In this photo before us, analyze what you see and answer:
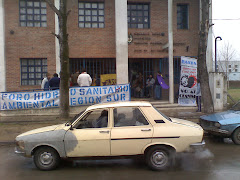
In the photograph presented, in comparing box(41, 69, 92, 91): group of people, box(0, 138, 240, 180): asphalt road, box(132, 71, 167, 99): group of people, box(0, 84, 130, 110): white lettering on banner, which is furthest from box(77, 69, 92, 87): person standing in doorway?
box(0, 138, 240, 180): asphalt road

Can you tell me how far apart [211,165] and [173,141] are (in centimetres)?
118

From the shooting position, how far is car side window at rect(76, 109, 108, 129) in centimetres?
525

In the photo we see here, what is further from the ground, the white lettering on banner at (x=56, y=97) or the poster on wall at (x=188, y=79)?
the poster on wall at (x=188, y=79)

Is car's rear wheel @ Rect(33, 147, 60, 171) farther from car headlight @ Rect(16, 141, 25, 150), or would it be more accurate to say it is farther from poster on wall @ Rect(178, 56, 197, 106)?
poster on wall @ Rect(178, 56, 197, 106)

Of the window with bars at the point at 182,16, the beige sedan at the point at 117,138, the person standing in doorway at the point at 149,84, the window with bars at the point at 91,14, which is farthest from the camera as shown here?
the window with bars at the point at 182,16

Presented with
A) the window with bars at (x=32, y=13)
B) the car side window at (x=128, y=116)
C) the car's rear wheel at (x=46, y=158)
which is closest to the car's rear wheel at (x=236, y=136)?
the car side window at (x=128, y=116)

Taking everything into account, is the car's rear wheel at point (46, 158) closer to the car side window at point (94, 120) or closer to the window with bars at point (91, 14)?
the car side window at point (94, 120)

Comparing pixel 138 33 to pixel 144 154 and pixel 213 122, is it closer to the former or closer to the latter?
pixel 213 122

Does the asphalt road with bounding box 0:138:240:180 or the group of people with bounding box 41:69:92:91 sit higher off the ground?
the group of people with bounding box 41:69:92:91

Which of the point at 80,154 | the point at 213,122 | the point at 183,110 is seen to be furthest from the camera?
the point at 183,110

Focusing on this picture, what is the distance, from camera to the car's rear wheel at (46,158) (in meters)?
5.24

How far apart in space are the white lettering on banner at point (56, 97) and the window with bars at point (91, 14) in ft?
14.3

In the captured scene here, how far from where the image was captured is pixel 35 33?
45.8 feet

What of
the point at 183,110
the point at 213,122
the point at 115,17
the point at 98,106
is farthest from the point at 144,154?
the point at 115,17
